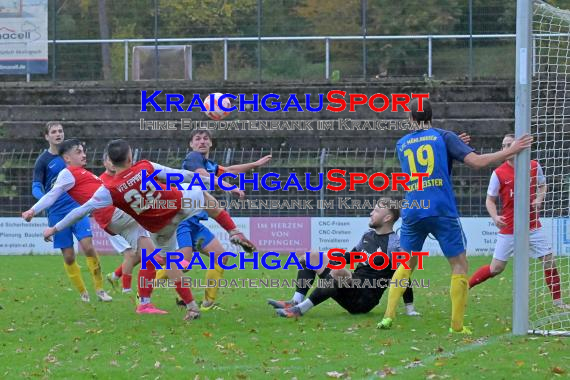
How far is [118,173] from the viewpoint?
10.4m

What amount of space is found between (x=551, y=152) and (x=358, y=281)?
2853 mm

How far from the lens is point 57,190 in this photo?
473 inches

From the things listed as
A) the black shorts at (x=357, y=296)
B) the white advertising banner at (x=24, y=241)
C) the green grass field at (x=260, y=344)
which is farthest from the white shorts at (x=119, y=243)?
the white advertising banner at (x=24, y=241)

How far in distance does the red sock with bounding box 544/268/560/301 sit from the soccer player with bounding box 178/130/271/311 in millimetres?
3161

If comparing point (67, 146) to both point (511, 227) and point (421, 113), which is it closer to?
point (421, 113)

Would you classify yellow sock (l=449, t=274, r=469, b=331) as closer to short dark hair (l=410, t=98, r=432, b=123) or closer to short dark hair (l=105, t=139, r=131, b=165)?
short dark hair (l=410, t=98, r=432, b=123)

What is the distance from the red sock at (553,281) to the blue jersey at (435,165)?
219cm

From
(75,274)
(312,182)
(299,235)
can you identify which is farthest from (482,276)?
(312,182)

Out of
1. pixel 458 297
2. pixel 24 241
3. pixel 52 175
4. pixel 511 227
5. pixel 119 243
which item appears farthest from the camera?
pixel 24 241

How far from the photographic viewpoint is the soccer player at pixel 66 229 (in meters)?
12.6

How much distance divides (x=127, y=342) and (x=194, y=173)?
6.99ft

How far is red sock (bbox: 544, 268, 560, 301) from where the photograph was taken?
36.3 feet

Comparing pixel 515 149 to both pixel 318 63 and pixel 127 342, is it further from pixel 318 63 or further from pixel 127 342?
pixel 318 63

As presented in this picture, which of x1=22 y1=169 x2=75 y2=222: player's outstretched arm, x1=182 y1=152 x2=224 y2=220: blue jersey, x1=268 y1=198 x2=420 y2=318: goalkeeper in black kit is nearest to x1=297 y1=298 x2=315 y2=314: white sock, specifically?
x1=268 y1=198 x2=420 y2=318: goalkeeper in black kit
